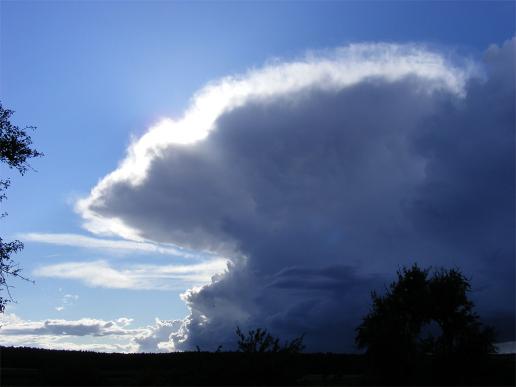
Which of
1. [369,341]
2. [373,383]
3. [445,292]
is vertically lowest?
[373,383]

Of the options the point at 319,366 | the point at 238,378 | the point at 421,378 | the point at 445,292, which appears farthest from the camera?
the point at 319,366

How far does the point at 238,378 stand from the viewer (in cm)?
3278

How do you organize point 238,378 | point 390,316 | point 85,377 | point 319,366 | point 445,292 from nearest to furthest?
point 85,377, point 238,378, point 390,316, point 445,292, point 319,366

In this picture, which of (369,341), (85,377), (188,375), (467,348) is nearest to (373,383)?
(369,341)

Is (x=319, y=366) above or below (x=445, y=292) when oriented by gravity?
below

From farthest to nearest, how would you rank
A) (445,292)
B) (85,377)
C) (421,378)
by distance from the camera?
(445,292) → (421,378) → (85,377)

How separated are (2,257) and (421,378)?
1051 inches

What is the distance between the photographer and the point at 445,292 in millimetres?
44500

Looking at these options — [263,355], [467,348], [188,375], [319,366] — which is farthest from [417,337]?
[319,366]

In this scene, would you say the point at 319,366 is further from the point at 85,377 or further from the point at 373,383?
the point at 85,377

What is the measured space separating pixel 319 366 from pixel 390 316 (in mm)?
24056

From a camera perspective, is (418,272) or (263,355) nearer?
(263,355)

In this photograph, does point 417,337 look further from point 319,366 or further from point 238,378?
point 319,366

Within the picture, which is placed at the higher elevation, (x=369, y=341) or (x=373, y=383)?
(x=369, y=341)
